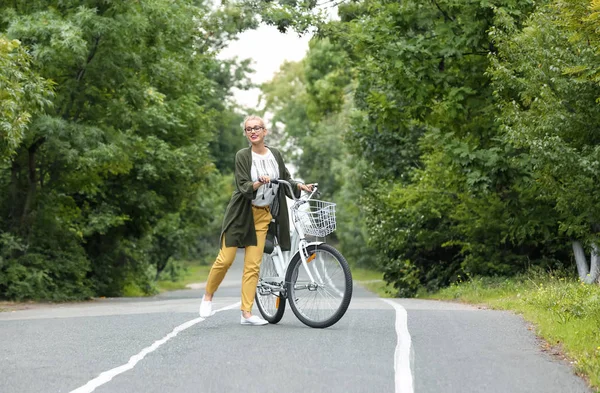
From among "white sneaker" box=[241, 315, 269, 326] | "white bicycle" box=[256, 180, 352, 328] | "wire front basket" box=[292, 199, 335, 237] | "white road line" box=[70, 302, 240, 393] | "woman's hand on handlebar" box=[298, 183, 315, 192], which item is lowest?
"white road line" box=[70, 302, 240, 393]

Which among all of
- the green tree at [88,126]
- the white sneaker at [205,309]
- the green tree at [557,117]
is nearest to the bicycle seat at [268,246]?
the white sneaker at [205,309]

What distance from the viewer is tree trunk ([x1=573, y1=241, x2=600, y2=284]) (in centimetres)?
1786

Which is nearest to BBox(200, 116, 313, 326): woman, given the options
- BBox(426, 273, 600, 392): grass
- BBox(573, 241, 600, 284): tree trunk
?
BBox(426, 273, 600, 392): grass

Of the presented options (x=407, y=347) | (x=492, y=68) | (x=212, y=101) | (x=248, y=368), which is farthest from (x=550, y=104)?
(x=212, y=101)

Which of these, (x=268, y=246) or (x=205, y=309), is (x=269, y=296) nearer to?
(x=268, y=246)

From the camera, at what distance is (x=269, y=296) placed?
10.4 meters

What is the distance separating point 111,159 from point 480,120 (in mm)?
8060

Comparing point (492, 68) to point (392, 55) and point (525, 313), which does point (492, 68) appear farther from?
point (525, 313)

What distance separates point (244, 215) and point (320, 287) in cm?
105

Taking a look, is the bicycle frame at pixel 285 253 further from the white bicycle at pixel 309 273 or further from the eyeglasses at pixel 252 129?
the eyeglasses at pixel 252 129

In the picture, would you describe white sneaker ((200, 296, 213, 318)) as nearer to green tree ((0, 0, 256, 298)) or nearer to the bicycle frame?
the bicycle frame

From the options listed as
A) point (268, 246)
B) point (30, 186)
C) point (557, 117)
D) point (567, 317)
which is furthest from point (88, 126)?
point (567, 317)

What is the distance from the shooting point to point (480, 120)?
64.8 feet

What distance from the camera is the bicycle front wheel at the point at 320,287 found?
369 inches
